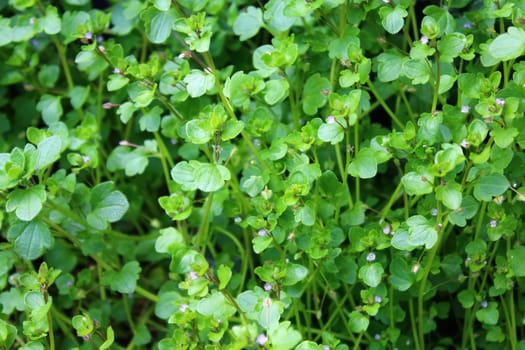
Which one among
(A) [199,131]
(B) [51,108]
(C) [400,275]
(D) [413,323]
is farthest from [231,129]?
(B) [51,108]

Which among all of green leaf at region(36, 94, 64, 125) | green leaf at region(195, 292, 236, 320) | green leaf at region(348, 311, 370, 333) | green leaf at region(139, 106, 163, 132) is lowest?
green leaf at region(348, 311, 370, 333)

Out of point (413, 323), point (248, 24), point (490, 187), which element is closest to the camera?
point (490, 187)

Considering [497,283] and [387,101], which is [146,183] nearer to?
[387,101]

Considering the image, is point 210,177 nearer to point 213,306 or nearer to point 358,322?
point 213,306

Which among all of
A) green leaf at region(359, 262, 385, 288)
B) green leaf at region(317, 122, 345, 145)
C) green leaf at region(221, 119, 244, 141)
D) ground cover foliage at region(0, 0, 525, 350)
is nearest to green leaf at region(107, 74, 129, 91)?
ground cover foliage at region(0, 0, 525, 350)

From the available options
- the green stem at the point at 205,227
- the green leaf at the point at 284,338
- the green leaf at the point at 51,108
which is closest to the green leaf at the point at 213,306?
the green leaf at the point at 284,338

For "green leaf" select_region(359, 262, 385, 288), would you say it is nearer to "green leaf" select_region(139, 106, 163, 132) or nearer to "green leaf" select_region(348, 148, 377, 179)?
"green leaf" select_region(348, 148, 377, 179)
